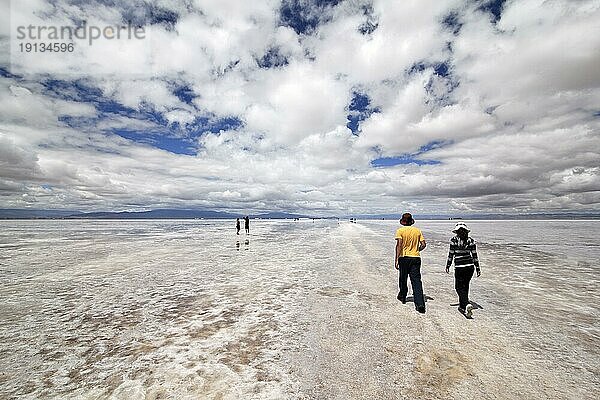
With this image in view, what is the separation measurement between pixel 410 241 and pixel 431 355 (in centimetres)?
359

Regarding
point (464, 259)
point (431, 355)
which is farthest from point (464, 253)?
point (431, 355)

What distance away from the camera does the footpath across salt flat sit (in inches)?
188

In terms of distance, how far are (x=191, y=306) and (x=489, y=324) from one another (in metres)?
8.27

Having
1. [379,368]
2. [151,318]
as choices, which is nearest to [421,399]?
[379,368]

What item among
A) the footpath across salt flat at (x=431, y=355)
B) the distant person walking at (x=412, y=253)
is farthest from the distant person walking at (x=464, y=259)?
the distant person walking at (x=412, y=253)

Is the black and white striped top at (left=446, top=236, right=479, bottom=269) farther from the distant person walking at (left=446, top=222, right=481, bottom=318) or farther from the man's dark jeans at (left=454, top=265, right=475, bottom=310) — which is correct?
the man's dark jeans at (left=454, top=265, right=475, bottom=310)

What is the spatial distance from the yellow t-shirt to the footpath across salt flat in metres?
1.65

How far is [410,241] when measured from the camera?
8.89 m

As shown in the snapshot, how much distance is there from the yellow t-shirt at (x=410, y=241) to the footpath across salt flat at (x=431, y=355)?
5.41 ft

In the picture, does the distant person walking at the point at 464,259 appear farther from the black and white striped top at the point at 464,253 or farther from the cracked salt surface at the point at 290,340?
the cracked salt surface at the point at 290,340

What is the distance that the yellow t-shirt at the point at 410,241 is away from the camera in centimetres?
883

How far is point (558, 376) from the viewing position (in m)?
5.16

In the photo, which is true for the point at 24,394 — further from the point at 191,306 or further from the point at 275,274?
the point at 275,274

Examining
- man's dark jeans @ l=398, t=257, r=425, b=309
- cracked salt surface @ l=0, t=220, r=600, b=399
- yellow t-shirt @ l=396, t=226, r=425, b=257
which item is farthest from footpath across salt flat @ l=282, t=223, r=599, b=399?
yellow t-shirt @ l=396, t=226, r=425, b=257
